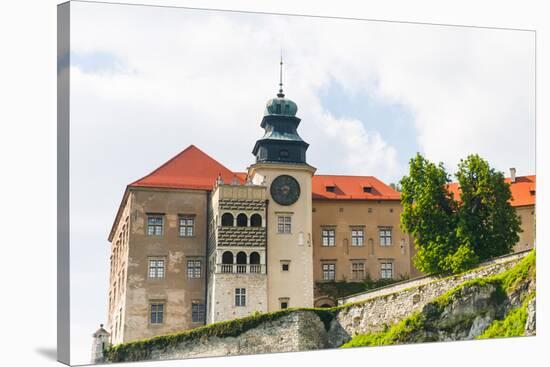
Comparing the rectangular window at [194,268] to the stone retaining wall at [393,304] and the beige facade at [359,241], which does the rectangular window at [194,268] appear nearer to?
the beige facade at [359,241]

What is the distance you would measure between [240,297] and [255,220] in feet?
7.53

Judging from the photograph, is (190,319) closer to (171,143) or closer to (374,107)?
(171,143)

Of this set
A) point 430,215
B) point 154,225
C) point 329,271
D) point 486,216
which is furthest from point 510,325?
point 154,225

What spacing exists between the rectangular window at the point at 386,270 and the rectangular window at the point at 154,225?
7.22m

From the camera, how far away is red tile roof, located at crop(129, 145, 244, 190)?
76.2 ft

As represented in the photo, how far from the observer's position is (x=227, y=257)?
80.4 feet

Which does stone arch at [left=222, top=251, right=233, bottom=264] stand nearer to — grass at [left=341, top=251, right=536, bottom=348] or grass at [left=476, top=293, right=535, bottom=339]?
grass at [left=341, top=251, right=536, bottom=348]

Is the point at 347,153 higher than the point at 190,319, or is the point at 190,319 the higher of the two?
the point at 347,153

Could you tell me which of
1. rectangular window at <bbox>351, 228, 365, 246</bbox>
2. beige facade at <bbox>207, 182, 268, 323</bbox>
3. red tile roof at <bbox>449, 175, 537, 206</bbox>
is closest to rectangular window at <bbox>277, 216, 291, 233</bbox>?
beige facade at <bbox>207, 182, 268, 323</bbox>

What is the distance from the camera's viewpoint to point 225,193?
2450 centimetres

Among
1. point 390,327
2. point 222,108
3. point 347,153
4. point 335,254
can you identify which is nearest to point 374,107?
point 347,153

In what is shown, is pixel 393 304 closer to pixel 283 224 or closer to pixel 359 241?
pixel 283 224

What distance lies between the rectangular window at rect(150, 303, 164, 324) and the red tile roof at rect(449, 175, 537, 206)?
8.81 meters

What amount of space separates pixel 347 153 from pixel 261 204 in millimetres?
3814
